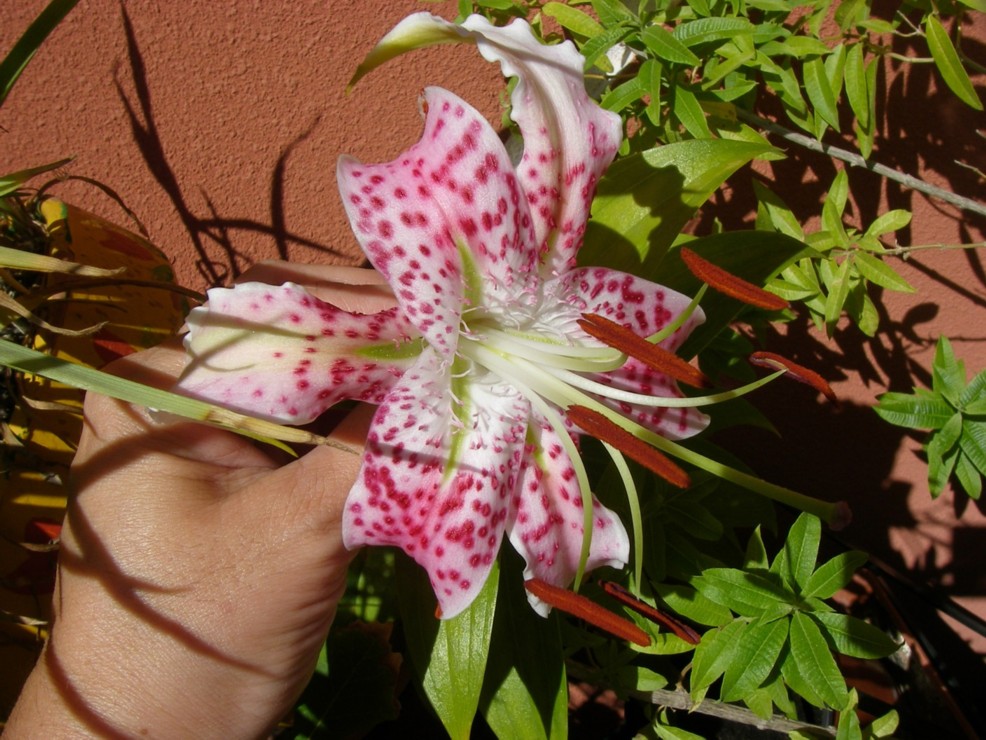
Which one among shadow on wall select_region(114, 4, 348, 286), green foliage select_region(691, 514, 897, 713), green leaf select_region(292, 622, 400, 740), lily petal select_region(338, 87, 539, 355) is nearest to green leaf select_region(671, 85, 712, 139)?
lily petal select_region(338, 87, 539, 355)

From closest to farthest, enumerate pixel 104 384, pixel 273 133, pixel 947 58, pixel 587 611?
pixel 104 384
pixel 587 611
pixel 947 58
pixel 273 133

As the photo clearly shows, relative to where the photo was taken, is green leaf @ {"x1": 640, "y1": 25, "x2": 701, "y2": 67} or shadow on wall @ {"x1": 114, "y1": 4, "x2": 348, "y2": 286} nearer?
green leaf @ {"x1": 640, "y1": 25, "x2": 701, "y2": 67}

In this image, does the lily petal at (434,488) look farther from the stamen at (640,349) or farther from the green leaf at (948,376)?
the green leaf at (948,376)

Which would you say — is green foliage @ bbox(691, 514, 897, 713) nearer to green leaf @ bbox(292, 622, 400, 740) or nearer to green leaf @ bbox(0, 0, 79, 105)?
green leaf @ bbox(292, 622, 400, 740)

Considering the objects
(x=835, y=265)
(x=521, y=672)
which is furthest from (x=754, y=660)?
(x=835, y=265)

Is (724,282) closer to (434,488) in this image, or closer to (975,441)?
(434,488)

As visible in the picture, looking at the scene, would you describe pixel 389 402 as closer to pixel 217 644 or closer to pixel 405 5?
pixel 217 644
